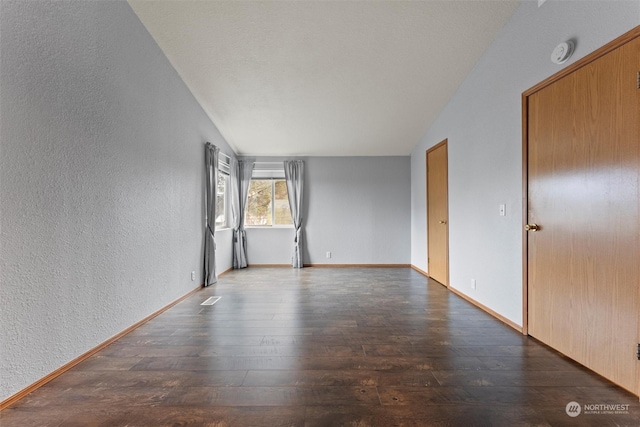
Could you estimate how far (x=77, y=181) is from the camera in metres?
1.93

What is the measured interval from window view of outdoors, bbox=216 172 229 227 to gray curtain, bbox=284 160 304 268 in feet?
3.79

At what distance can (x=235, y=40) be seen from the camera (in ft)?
9.31

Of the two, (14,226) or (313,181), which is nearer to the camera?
(14,226)

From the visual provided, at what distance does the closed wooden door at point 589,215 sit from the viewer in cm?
158

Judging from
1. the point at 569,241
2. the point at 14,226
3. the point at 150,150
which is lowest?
the point at 569,241

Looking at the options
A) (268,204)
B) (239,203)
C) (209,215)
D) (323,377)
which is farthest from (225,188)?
(323,377)

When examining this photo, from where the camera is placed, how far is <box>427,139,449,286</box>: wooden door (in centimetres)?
399

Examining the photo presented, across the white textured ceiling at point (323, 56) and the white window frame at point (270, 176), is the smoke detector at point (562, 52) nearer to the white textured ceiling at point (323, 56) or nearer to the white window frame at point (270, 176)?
the white textured ceiling at point (323, 56)

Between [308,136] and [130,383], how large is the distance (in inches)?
159

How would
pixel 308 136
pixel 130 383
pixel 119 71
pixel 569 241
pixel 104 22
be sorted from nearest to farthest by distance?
pixel 130 383, pixel 569 241, pixel 104 22, pixel 119 71, pixel 308 136

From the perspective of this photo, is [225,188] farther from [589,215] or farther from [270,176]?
[589,215]

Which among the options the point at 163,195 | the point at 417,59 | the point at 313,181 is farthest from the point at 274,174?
the point at 417,59

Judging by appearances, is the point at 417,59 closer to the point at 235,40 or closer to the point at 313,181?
the point at 235,40

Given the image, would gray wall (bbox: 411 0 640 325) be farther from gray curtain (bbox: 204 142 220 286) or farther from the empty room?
gray curtain (bbox: 204 142 220 286)
